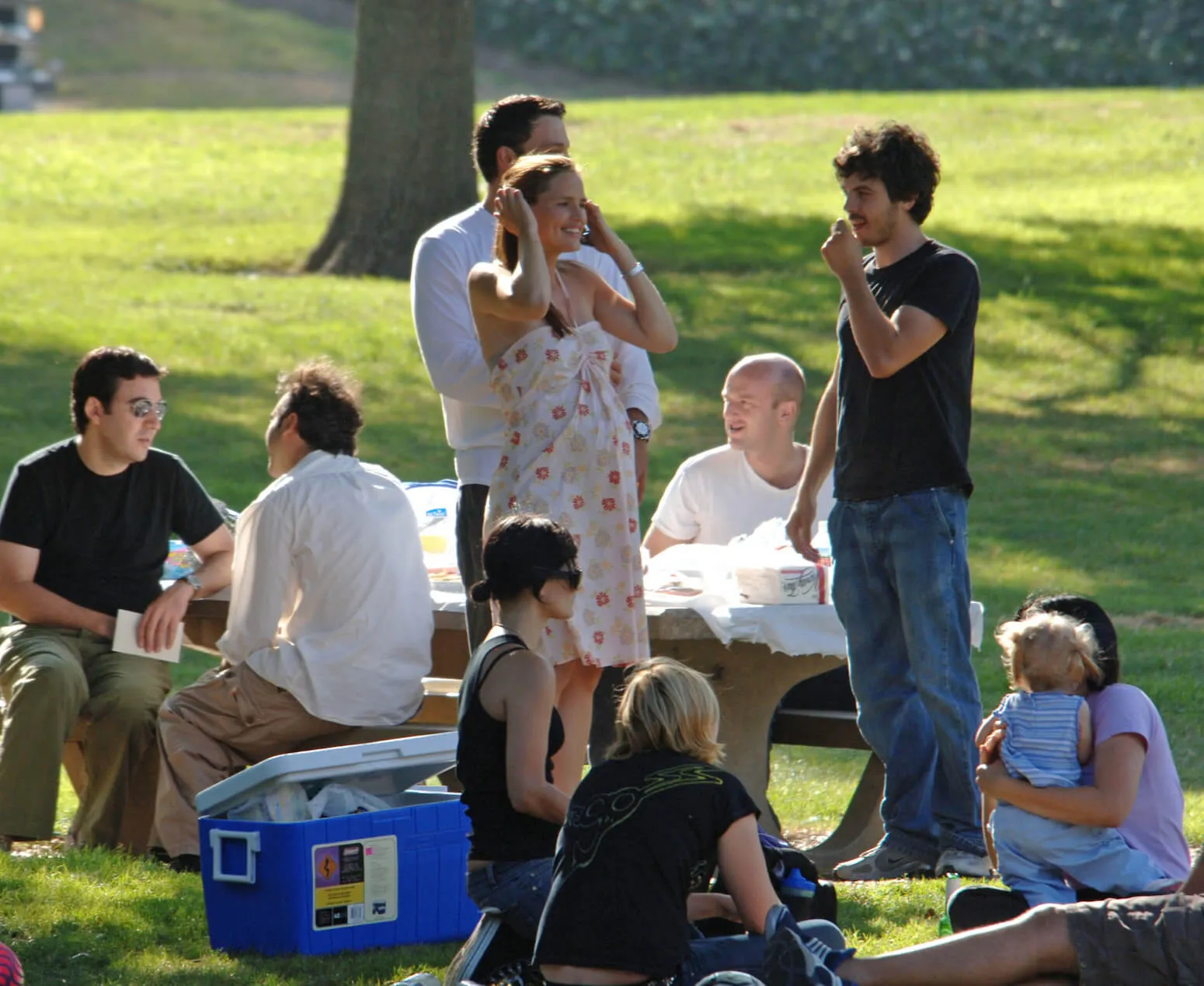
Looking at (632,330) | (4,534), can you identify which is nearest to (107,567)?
(4,534)

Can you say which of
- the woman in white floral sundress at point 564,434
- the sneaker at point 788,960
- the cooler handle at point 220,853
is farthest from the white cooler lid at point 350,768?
the sneaker at point 788,960

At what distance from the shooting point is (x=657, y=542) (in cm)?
652

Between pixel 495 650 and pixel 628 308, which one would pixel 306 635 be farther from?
pixel 495 650

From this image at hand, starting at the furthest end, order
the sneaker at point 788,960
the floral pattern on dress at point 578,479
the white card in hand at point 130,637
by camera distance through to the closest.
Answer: the white card in hand at point 130,637
the floral pattern on dress at point 578,479
the sneaker at point 788,960

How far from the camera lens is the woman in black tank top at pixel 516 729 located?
390 centimetres

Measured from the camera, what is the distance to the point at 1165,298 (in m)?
15.6

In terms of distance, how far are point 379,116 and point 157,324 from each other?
255cm

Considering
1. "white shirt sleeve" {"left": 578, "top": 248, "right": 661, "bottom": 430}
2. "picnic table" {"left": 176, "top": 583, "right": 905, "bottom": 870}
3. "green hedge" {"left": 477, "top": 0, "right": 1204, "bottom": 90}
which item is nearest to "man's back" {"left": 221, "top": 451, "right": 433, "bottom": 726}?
"picnic table" {"left": 176, "top": 583, "right": 905, "bottom": 870}

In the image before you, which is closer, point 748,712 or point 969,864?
point 969,864

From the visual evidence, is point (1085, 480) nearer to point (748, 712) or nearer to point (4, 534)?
point (748, 712)

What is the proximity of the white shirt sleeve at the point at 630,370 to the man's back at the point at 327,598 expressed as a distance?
77cm

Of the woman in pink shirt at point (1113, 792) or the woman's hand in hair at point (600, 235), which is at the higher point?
the woman's hand in hair at point (600, 235)

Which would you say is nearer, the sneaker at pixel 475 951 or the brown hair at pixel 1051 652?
the sneaker at pixel 475 951

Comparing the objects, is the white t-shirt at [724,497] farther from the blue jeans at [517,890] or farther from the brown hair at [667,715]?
the brown hair at [667,715]
